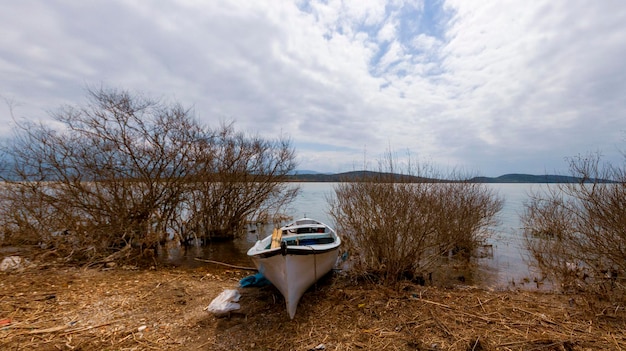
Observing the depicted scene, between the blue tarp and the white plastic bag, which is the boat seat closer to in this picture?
the blue tarp

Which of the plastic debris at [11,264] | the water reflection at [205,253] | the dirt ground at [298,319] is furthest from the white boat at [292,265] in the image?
the plastic debris at [11,264]

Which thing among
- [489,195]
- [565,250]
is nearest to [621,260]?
[565,250]

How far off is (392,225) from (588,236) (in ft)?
11.5

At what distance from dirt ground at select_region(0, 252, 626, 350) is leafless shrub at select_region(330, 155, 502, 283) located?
22.9 inches

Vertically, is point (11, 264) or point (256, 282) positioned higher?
point (11, 264)

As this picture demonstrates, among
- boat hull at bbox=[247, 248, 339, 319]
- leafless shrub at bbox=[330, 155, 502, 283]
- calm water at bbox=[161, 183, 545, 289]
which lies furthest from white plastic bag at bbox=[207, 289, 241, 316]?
calm water at bbox=[161, 183, 545, 289]

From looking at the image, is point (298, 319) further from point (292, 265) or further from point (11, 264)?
point (11, 264)

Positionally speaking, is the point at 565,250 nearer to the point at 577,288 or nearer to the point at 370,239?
the point at 577,288

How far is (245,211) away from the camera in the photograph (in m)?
12.9

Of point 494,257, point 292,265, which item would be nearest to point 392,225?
point 292,265

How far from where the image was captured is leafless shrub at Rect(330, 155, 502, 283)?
5.82 meters

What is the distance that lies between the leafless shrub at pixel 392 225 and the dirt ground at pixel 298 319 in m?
0.58

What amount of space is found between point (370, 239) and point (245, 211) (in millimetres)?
8108

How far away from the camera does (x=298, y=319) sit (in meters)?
4.45
